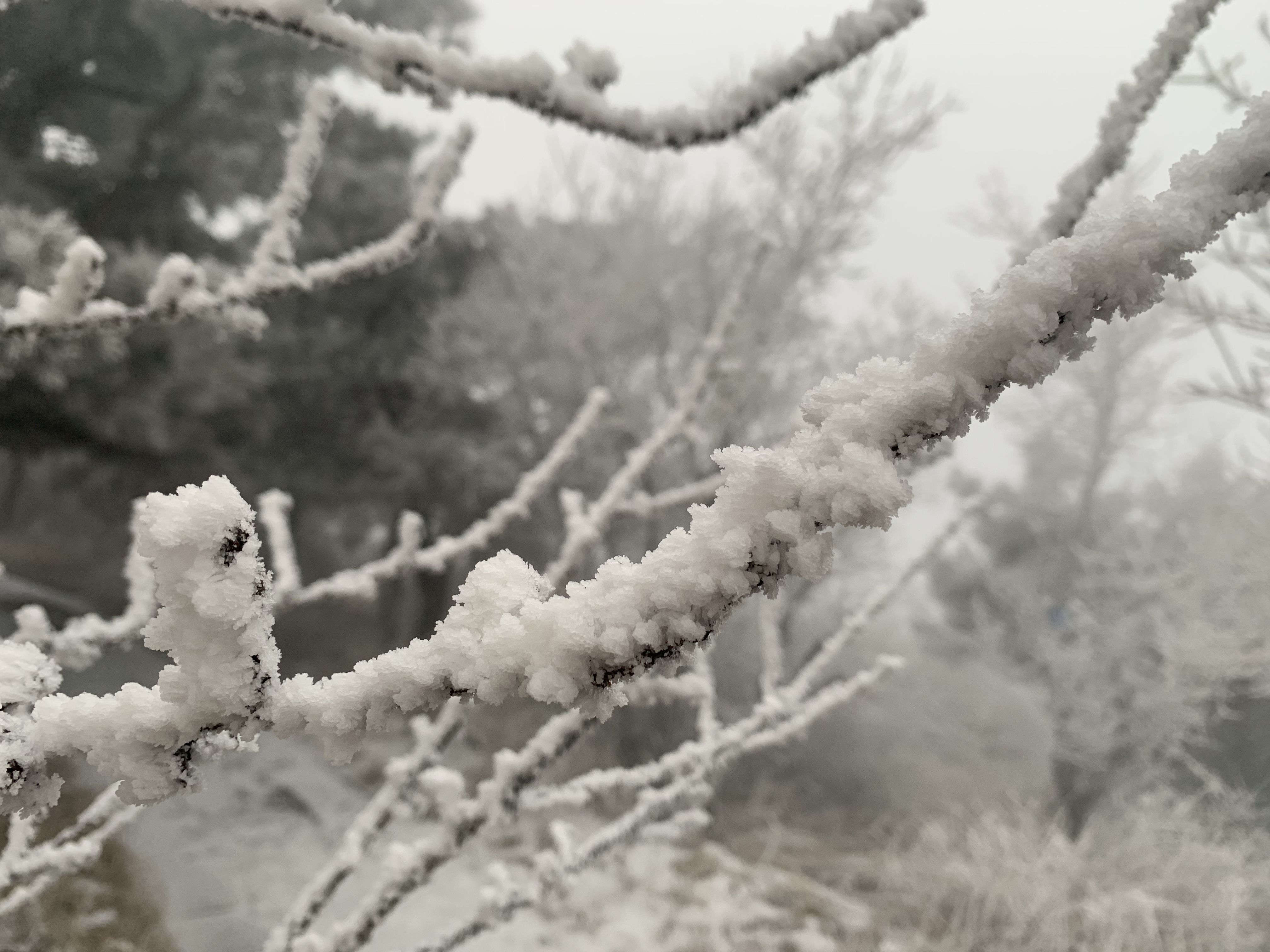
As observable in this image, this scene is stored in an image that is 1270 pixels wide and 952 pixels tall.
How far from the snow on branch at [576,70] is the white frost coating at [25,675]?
1.65 ft

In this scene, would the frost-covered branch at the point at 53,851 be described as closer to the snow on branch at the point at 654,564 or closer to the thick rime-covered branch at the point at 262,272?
the thick rime-covered branch at the point at 262,272

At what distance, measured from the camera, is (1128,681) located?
570 cm

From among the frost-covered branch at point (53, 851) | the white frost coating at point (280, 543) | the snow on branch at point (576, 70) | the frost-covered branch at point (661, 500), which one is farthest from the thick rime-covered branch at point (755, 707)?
the snow on branch at point (576, 70)

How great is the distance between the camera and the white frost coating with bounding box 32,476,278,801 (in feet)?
0.87

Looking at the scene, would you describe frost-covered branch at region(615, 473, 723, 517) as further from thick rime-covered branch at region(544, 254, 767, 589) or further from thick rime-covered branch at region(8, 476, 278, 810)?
thick rime-covered branch at region(8, 476, 278, 810)

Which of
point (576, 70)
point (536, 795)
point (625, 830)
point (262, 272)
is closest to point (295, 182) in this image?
point (262, 272)

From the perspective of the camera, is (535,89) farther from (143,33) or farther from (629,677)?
(143,33)

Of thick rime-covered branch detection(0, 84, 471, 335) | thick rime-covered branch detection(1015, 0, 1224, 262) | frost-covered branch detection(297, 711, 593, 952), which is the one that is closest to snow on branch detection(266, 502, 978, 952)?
frost-covered branch detection(297, 711, 593, 952)

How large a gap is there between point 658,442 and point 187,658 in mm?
930

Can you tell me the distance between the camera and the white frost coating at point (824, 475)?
258mm

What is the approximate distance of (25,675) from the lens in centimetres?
32

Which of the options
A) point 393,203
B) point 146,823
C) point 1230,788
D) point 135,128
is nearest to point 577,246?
point 393,203

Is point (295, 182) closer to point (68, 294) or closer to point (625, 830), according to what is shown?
point (68, 294)

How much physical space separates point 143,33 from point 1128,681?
872 centimetres
